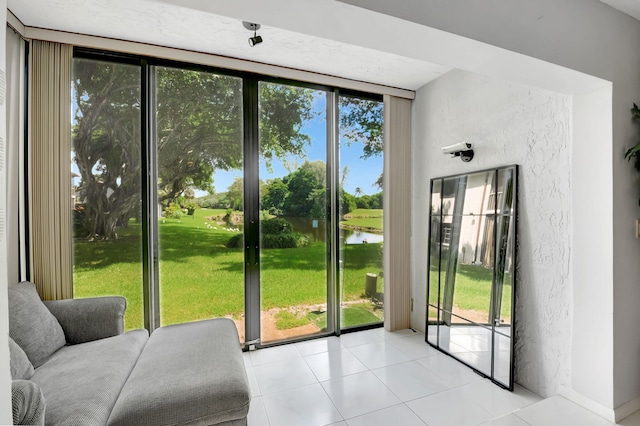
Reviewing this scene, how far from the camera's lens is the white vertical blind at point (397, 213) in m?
3.29

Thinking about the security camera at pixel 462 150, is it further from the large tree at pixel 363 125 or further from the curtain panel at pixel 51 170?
the curtain panel at pixel 51 170

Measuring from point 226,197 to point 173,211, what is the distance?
1.62ft

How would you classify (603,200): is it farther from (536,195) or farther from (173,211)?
(173,211)

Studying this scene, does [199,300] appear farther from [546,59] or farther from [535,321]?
[546,59]

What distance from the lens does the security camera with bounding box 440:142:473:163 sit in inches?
102

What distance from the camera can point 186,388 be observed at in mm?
1495

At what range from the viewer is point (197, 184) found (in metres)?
2.75

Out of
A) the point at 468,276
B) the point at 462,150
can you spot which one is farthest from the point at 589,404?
A: the point at 462,150

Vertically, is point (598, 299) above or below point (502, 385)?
above

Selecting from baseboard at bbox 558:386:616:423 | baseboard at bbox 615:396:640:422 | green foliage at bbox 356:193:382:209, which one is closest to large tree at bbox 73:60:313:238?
green foliage at bbox 356:193:382:209

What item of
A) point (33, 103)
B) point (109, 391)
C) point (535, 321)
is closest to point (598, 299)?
point (535, 321)

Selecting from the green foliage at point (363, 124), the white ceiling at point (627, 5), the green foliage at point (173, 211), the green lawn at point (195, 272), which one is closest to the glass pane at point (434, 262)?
the green lawn at point (195, 272)

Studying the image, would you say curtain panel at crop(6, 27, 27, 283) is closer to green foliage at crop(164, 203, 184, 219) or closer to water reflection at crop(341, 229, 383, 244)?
green foliage at crop(164, 203, 184, 219)

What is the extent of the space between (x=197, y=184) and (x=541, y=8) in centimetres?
278
